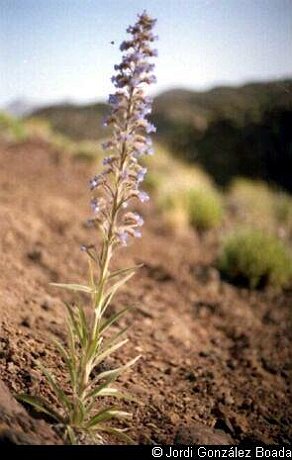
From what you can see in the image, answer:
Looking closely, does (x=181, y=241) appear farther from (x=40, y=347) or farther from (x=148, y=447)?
(x=148, y=447)

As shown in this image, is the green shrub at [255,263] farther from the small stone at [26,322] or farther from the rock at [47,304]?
the small stone at [26,322]

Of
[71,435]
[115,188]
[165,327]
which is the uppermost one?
[115,188]

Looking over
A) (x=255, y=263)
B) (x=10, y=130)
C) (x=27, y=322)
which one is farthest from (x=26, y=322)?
(x=10, y=130)

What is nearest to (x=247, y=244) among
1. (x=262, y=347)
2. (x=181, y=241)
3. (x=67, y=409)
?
(x=181, y=241)

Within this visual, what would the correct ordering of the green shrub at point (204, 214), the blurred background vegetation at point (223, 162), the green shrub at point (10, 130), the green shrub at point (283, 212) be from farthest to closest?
the green shrub at point (10, 130), the green shrub at point (283, 212), the green shrub at point (204, 214), the blurred background vegetation at point (223, 162)

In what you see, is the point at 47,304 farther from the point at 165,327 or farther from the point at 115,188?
the point at 115,188

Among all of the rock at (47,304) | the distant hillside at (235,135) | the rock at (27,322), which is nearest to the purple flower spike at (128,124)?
the rock at (27,322)
